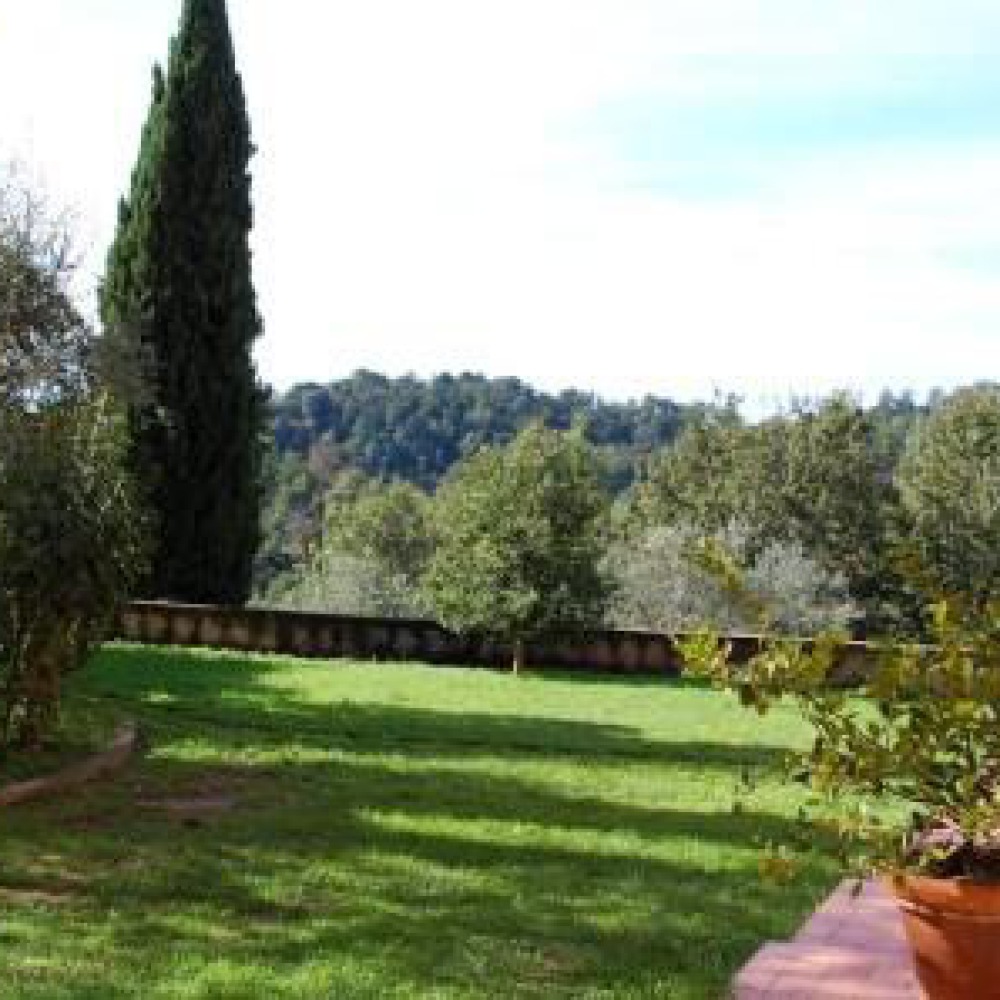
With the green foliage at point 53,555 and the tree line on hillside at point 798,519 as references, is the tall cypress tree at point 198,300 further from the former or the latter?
the green foliage at point 53,555

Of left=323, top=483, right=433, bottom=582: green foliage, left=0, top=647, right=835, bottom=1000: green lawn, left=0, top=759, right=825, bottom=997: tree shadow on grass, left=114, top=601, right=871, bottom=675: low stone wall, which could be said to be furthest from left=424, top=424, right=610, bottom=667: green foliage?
left=323, top=483, right=433, bottom=582: green foliage

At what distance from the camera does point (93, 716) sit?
1045cm

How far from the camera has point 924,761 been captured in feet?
13.5

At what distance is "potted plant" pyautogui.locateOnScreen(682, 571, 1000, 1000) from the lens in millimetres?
4078

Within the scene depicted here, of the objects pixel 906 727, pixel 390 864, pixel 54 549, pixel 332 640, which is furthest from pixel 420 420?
pixel 906 727

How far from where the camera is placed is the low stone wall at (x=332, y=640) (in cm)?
1853

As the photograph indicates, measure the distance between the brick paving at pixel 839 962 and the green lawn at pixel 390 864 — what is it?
0.17 meters

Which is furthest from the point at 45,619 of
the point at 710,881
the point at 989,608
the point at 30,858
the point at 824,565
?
the point at 824,565

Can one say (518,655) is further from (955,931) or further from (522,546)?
(955,931)

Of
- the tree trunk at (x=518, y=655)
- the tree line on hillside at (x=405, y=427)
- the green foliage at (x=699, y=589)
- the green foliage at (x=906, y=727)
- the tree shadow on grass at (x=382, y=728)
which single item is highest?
the tree line on hillside at (x=405, y=427)

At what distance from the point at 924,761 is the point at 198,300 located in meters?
18.9

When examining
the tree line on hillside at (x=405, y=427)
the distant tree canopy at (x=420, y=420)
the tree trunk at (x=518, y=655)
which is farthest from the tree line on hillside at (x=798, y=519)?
the distant tree canopy at (x=420, y=420)

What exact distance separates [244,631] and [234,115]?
7.75 metres

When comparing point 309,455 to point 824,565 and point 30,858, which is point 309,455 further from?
point 30,858
